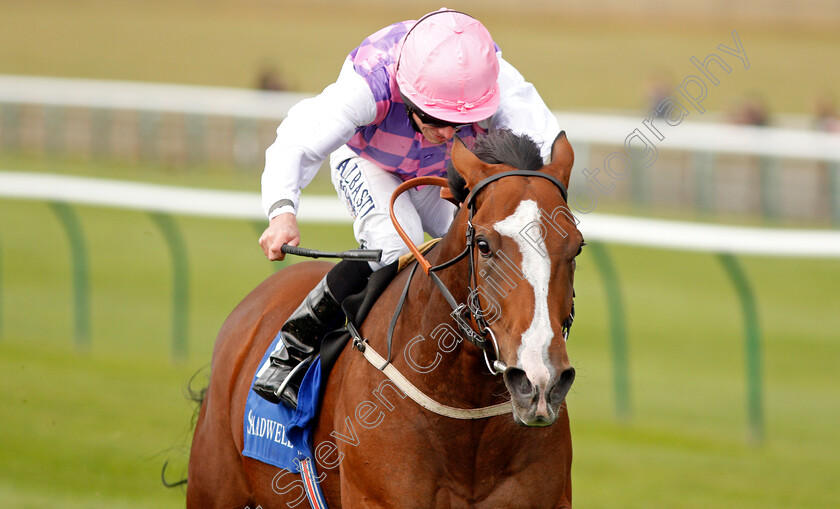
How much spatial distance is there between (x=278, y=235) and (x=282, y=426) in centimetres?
71

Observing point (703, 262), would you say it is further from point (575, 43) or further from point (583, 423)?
point (575, 43)

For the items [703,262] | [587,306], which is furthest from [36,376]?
[703,262]

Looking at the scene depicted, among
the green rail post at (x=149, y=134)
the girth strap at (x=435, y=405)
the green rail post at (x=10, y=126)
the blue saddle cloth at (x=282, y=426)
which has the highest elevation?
the girth strap at (x=435, y=405)

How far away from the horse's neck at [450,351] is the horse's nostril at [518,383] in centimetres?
38

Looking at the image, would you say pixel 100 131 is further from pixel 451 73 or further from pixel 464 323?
pixel 464 323

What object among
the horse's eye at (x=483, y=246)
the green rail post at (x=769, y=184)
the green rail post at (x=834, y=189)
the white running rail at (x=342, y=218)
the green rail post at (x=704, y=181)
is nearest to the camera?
the horse's eye at (x=483, y=246)

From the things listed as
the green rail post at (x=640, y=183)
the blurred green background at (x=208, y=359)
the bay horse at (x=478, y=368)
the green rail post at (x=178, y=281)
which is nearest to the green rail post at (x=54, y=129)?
the blurred green background at (x=208, y=359)

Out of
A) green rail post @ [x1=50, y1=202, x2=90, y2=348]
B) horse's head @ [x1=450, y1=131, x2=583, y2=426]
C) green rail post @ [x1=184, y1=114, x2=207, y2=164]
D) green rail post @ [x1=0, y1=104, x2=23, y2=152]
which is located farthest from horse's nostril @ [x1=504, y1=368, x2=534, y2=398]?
green rail post @ [x1=0, y1=104, x2=23, y2=152]

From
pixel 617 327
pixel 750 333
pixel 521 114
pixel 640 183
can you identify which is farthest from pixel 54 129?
pixel 521 114

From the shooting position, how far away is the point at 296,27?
114 ft

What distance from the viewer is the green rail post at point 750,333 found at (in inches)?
255

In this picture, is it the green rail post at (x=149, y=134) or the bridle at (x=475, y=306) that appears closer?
the bridle at (x=475, y=306)

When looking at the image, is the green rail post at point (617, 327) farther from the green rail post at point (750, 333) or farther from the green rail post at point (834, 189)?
the green rail post at point (834, 189)

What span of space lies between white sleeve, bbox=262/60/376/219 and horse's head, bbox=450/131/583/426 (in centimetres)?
64
